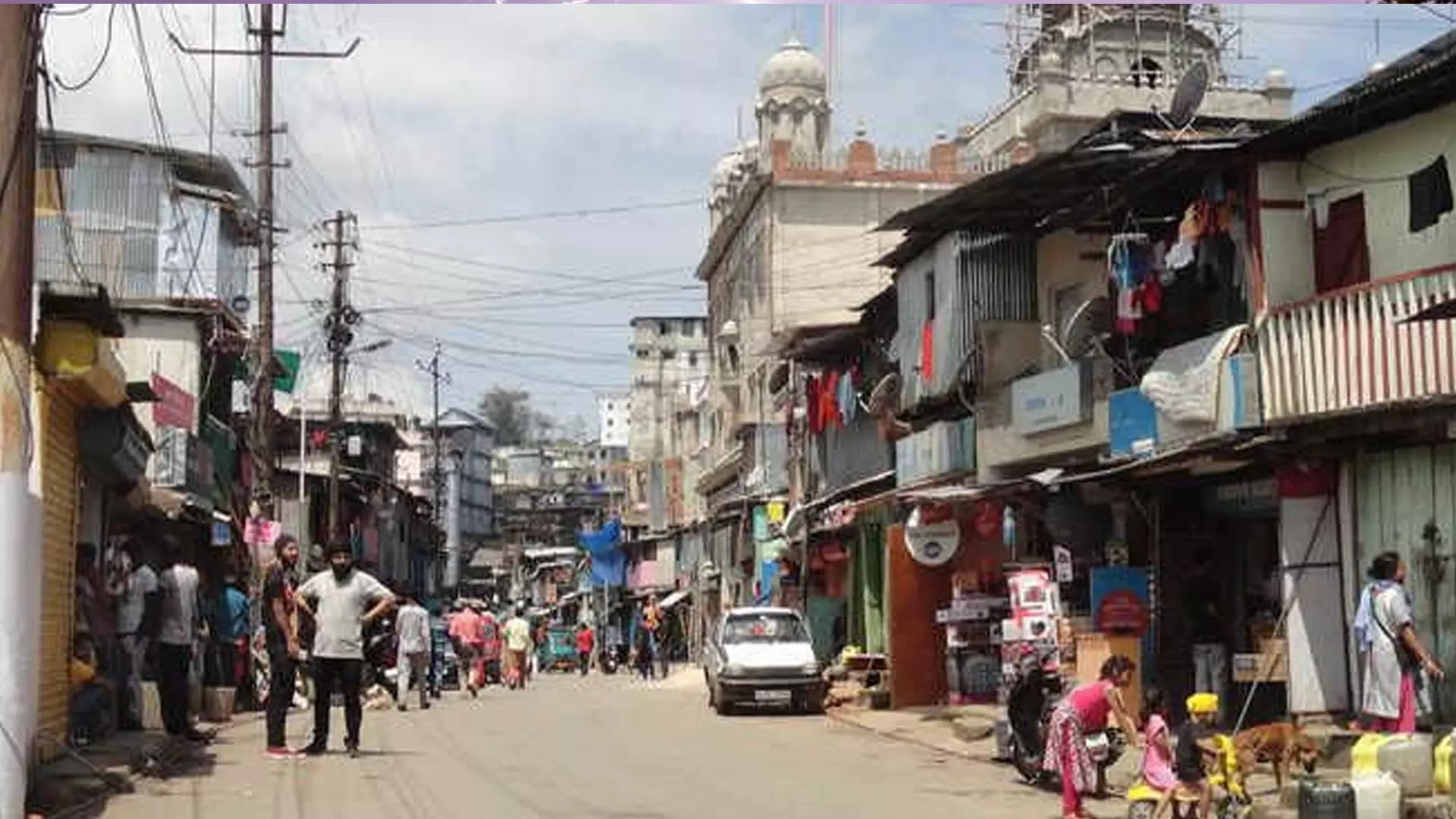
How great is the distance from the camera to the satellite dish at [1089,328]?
2209 cm

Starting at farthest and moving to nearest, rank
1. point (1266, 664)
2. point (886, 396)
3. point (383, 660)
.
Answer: point (886, 396), point (383, 660), point (1266, 664)

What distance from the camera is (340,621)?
1469 cm

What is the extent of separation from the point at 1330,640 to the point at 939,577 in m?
9.41

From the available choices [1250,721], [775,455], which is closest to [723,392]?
[775,455]

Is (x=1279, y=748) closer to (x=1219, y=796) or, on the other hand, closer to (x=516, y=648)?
(x=1219, y=796)

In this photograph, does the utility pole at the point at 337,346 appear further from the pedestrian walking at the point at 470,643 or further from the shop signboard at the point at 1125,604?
the shop signboard at the point at 1125,604

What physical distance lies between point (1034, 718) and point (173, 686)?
869 centimetres

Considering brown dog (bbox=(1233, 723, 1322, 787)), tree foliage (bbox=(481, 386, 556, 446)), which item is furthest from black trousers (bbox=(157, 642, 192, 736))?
tree foliage (bbox=(481, 386, 556, 446))

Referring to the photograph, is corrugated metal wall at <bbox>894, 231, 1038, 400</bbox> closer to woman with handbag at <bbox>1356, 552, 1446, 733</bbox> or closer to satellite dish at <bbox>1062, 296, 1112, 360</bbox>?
satellite dish at <bbox>1062, 296, 1112, 360</bbox>

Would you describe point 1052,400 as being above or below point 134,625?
above

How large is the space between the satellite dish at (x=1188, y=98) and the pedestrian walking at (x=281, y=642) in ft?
37.9

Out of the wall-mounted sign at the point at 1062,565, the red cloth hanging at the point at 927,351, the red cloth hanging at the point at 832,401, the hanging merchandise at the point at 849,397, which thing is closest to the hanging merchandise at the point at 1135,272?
the wall-mounted sign at the point at 1062,565

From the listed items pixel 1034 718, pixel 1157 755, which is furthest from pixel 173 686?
pixel 1157 755

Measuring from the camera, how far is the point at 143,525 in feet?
79.8
